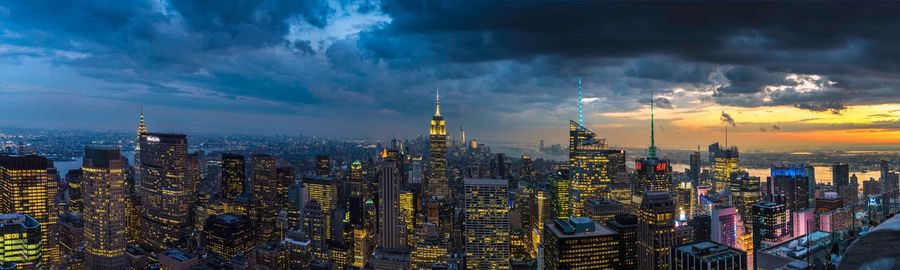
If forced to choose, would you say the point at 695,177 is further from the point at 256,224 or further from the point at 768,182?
the point at 256,224

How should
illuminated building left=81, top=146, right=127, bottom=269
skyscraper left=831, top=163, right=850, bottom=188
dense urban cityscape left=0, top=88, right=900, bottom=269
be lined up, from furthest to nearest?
illuminated building left=81, top=146, right=127, bottom=269, skyscraper left=831, top=163, right=850, bottom=188, dense urban cityscape left=0, top=88, right=900, bottom=269

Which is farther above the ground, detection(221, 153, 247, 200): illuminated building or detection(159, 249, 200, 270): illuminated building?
detection(221, 153, 247, 200): illuminated building

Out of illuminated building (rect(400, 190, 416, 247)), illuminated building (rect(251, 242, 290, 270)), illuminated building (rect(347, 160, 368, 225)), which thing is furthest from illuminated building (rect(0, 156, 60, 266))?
illuminated building (rect(400, 190, 416, 247))

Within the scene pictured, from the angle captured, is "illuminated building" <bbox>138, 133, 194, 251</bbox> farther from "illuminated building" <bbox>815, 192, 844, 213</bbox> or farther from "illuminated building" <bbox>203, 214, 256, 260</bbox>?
Result: "illuminated building" <bbox>815, 192, 844, 213</bbox>

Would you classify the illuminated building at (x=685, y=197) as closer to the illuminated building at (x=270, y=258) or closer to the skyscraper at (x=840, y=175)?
the skyscraper at (x=840, y=175)

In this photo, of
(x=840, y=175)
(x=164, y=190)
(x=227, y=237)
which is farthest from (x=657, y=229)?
(x=164, y=190)

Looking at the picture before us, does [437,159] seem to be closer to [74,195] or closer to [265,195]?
[265,195]
